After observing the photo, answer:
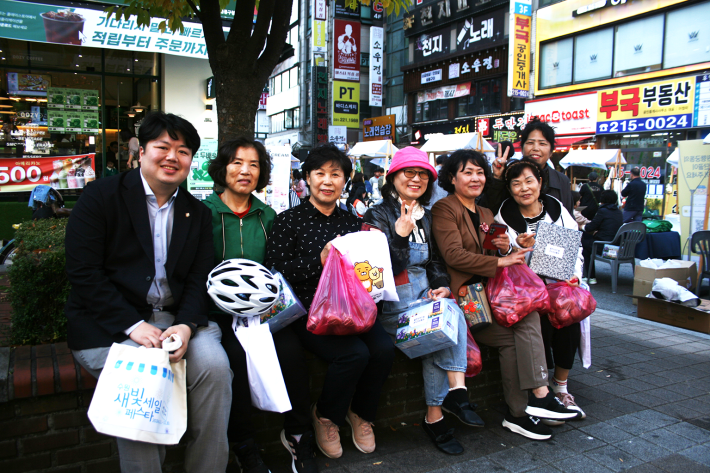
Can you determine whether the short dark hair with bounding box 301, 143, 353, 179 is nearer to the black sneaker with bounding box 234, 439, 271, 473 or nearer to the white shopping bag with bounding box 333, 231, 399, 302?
the white shopping bag with bounding box 333, 231, 399, 302

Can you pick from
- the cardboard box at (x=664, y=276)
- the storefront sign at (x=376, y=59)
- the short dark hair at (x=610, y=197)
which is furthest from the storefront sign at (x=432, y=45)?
the cardboard box at (x=664, y=276)

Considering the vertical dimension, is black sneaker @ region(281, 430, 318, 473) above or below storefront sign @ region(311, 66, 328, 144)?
below

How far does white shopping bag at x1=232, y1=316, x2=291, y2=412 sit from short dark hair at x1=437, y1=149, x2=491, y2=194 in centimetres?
192

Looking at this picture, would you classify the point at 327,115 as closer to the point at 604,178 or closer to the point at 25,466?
the point at 604,178

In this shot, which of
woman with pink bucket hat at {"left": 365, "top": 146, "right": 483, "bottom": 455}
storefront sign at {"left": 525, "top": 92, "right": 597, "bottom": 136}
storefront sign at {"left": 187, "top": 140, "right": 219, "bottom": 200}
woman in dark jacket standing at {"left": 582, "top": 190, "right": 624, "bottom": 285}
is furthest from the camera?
storefront sign at {"left": 525, "top": 92, "right": 597, "bottom": 136}

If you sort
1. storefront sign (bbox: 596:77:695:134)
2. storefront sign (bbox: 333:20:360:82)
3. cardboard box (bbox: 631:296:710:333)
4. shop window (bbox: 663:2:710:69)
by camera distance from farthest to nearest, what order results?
1. storefront sign (bbox: 333:20:360:82)
2. storefront sign (bbox: 596:77:695:134)
3. shop window (bbox: 663:2:710:69)
4. cardboard box (bbox: 631:296:710:333)

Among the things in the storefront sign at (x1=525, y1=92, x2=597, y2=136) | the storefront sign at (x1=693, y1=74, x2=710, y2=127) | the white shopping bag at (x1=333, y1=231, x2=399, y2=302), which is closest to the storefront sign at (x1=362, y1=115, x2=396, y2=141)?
the storefront sign at (x1=525, y1=92, x2=597, y2=136)

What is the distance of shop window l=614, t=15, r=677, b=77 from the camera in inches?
648

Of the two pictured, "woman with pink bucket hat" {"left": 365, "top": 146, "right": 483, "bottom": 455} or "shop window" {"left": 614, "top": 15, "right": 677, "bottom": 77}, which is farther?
"shop window" {"left": 614, "top": 15, "right": 677, "bottom": 77}

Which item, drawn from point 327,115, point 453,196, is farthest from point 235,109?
point 327,115

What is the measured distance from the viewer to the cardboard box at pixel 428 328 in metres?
2.94

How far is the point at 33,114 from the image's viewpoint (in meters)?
9.11

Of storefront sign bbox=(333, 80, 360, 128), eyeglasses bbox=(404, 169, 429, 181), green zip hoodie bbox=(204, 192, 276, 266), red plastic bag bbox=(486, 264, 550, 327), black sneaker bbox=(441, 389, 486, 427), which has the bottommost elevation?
black sneaker bbox=(441, 389, 486, 427)

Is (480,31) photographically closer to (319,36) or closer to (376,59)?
(376,59)
